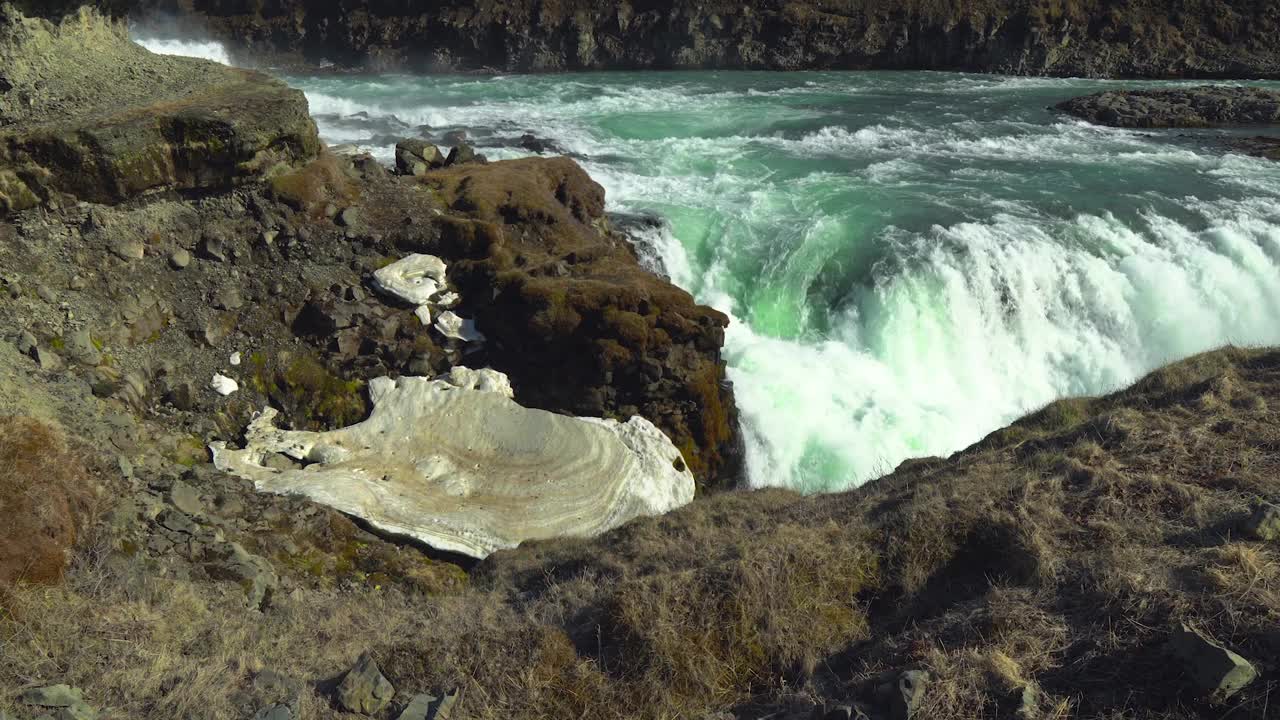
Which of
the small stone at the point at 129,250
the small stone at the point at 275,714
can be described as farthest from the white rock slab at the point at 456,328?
the small stone at the point at 275,714

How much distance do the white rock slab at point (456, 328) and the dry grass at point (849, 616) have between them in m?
4.27

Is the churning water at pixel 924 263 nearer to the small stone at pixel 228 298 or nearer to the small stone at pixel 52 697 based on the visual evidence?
the small stone at pixel 228 298

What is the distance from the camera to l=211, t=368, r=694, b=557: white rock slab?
7.92 meters

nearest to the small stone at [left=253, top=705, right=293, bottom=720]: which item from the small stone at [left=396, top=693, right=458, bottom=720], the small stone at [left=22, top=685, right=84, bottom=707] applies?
the small stone at [left=396, top=693, right=458, bottom=720]

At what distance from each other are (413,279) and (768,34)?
39350 mm

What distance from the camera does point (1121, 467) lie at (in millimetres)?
5520

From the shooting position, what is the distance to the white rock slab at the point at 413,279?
400 inches

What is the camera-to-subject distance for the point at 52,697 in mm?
3930

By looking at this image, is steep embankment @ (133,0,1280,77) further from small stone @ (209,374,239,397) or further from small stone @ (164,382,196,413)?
small stone @ (164,382,196,413)

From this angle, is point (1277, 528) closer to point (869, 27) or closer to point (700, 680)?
point (700, 680)

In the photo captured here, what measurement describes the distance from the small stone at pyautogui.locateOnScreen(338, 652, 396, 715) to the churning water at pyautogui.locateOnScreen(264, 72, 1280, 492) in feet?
23.3

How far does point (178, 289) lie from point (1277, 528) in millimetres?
10030

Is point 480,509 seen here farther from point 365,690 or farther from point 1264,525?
point 1264,525

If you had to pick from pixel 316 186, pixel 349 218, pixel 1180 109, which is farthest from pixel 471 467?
pixel 1180 109
